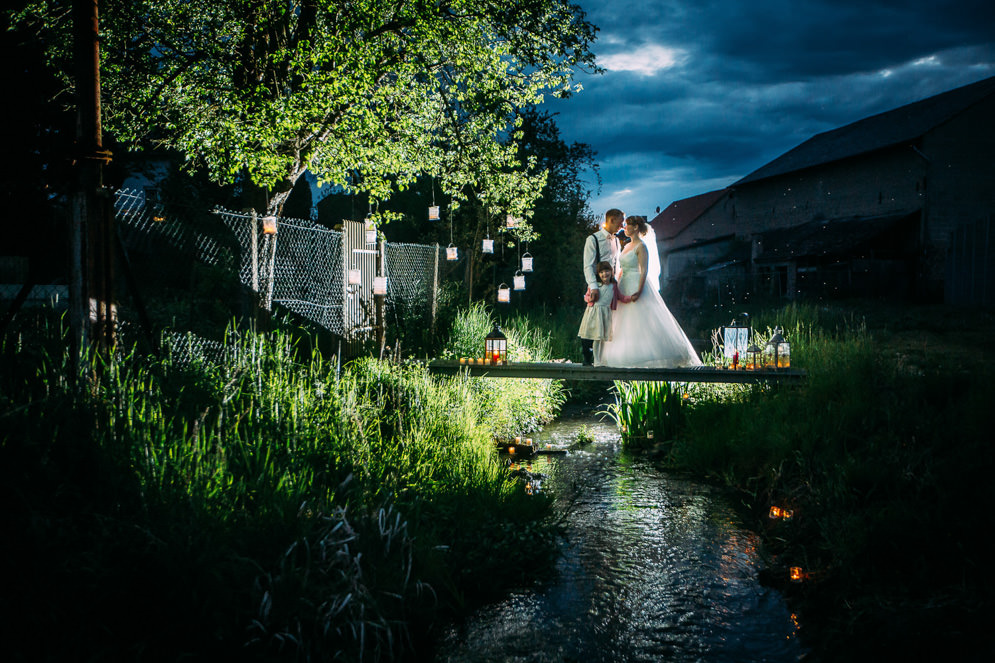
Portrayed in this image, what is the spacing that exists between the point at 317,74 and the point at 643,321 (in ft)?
15.7

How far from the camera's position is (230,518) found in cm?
327

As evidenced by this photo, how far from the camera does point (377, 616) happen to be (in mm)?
3199

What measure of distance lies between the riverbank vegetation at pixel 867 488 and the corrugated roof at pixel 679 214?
3723 centimetres

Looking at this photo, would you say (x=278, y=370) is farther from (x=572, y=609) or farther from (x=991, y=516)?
(x=991, y=516)

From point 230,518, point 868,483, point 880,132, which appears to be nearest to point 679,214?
point 880,132

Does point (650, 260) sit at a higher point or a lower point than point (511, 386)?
higher

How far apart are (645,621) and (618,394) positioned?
5.26 metres

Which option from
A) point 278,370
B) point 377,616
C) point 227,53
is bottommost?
point 377,616

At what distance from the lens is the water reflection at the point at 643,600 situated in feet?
11.3

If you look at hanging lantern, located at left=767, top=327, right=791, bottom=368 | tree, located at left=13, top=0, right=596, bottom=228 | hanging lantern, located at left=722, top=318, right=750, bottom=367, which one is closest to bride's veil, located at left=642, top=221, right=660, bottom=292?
hanging lantern, located at left=722, top=318, right=750, bottom=367

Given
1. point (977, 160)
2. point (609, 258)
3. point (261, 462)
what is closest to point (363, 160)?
point (609, 258)

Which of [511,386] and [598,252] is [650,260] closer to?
[598,252]

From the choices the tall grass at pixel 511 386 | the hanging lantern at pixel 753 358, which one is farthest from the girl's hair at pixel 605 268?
the tall grass at pixel 511 386

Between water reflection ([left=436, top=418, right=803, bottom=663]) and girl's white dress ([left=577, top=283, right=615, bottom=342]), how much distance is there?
3.13 m
